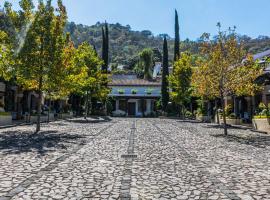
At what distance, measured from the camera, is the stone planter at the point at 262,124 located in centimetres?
2169

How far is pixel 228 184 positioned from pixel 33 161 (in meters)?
5.12

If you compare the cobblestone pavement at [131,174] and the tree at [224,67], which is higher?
Answer: the tree at [224,67]

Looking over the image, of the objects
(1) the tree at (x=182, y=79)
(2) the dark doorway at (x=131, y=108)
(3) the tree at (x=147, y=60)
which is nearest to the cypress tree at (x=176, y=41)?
(1) the tree at (x=182, y=79)

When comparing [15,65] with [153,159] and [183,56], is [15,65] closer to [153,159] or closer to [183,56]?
[153,159]

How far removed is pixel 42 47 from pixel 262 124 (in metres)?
14.9

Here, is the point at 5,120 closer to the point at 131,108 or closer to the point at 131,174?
the point at 131,174

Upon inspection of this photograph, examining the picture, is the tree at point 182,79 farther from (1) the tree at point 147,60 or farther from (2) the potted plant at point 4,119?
(1) the tree at point 147,60

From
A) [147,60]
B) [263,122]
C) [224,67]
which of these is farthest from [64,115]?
[147,60]

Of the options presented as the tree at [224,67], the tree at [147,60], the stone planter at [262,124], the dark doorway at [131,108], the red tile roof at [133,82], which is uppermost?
the tree at [147,60]

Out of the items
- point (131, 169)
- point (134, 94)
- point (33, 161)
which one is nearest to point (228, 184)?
point (131, 169)

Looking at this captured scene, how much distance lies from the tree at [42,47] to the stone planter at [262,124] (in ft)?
43.8

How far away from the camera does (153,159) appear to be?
31.5 ft

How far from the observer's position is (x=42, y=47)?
1856 cm

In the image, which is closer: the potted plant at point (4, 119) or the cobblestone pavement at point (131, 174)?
the cobblestone pavement at point (131, 174)
